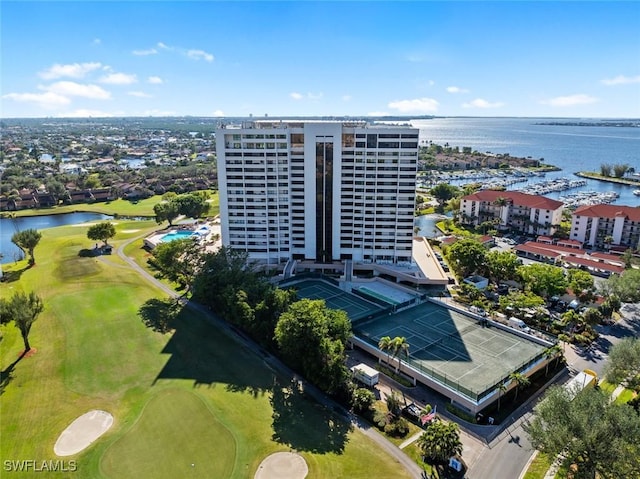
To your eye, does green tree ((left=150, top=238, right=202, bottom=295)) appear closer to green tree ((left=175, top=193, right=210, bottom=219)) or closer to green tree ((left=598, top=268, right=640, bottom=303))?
green tree ((left=175, top=193, right=210, bottom=219))

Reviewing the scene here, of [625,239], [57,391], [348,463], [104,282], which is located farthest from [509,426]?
[625,239]

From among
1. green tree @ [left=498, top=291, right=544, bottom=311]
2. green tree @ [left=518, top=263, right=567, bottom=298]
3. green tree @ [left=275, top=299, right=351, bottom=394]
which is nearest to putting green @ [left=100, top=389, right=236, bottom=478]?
green tree @ [left=275, top=299, right=351, bottom=394]

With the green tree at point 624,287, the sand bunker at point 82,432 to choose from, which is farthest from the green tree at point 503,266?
the sand bunker at point 82,432

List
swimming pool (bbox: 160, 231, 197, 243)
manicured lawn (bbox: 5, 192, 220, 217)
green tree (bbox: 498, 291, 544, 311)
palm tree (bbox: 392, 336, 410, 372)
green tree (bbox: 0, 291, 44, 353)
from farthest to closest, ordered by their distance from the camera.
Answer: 1. manicured lawn (bbox: 5, 192, 220, 217)
2. swimming pool (bbox: 160, 231, 197, 243)
3. green tree (bbox: 498, 291, 544, 311)
4. green tree (bbox: 0, 291, 44, 353)
5. palm tree (bbox: 392, 336, 410, 372)

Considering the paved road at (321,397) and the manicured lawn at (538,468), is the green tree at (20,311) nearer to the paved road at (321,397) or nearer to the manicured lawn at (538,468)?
the paved road at (321,397)

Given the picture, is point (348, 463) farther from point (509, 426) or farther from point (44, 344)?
point (44, 344)
